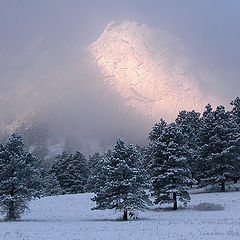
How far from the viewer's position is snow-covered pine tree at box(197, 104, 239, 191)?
134ft

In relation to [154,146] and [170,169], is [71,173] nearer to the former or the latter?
[154,146]

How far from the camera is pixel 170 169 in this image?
34656mm

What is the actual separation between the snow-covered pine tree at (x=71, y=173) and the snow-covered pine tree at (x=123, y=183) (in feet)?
145

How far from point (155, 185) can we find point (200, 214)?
304 inches

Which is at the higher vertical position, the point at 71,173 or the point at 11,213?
the point at 71,173

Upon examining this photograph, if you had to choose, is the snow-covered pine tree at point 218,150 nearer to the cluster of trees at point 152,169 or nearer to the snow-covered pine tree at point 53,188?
the cluster of trees at point 152,169

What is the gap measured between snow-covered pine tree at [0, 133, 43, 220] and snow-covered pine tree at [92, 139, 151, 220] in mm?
7015

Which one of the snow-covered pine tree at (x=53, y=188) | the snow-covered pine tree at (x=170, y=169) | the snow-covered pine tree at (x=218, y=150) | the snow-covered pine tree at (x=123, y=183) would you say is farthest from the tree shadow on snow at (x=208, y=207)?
the snow-covered pine tree at (x=53, y=188)

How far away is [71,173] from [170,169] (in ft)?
144

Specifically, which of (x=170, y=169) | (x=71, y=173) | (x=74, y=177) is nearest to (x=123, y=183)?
(x=170, y=169)

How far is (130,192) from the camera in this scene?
28.2m

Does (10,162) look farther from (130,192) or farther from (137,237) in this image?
(137,237)

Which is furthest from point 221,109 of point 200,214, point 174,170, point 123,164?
point 123,164

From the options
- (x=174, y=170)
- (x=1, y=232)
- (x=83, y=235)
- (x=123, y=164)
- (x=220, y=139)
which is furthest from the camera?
(x=220, y=139)
